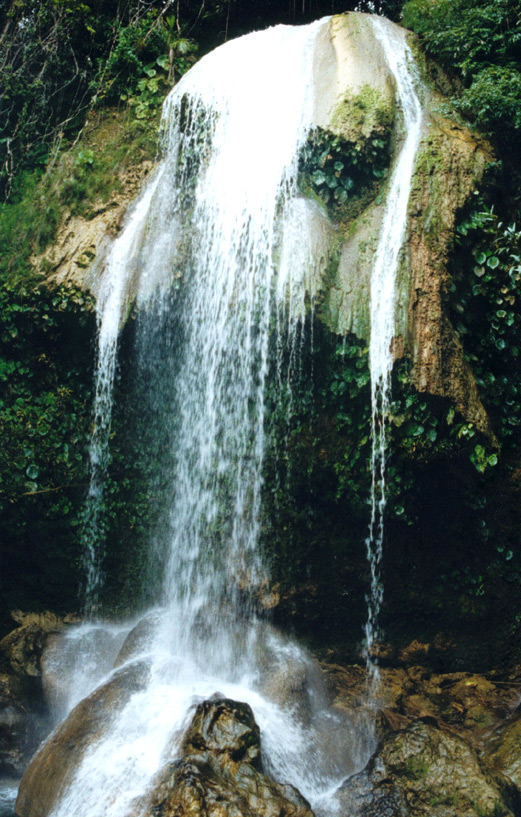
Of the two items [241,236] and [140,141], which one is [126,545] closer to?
[241,236]

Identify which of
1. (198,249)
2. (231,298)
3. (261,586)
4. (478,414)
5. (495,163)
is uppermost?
(495,163)

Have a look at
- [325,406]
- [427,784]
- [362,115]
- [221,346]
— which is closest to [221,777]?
[427,784]

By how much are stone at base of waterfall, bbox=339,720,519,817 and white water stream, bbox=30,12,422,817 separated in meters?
0.37

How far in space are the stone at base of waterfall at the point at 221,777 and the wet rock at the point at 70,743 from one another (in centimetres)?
89

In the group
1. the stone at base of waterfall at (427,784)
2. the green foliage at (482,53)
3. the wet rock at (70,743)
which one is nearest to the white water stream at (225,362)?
the wet rock at (70,743)

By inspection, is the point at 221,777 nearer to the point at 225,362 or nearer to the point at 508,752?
the point at 508,752

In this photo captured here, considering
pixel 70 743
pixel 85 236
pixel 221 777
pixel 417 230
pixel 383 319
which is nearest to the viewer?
pixel 221 777

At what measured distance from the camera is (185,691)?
17.3ft

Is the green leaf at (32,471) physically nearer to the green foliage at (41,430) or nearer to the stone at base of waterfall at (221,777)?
the green foliage at (41,430)

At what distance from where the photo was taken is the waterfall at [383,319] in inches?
223

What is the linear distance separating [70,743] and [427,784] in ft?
9.37

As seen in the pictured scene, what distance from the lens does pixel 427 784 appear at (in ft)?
15.2

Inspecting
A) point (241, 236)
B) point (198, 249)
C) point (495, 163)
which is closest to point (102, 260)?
point (198, 249)

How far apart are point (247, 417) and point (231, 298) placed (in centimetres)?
127
